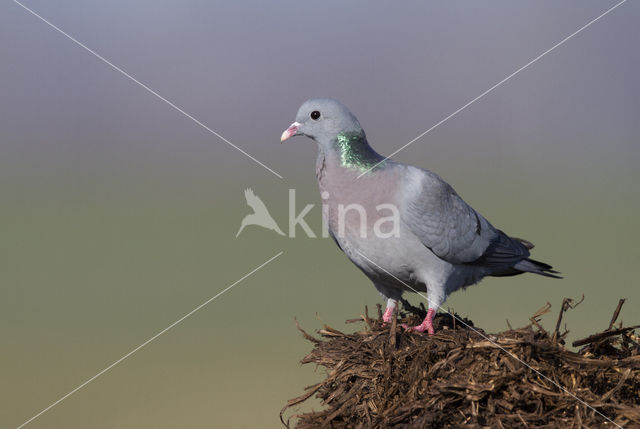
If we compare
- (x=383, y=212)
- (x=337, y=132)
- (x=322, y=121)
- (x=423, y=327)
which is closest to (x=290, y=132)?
(x=322, y=121)

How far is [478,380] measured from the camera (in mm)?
4699

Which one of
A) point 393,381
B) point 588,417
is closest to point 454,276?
point 393,381

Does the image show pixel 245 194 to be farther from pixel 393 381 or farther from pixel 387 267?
pixel 393 381

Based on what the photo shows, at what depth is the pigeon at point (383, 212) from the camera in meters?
6.12

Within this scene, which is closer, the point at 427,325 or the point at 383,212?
→ the point at 427,325

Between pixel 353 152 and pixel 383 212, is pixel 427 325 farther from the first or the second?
pixel 353 152

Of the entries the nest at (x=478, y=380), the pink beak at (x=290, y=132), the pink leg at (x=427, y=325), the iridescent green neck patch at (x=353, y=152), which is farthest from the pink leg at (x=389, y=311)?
the pink beak at (x=290, y=132)

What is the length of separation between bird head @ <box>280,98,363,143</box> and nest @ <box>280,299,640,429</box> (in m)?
1.86

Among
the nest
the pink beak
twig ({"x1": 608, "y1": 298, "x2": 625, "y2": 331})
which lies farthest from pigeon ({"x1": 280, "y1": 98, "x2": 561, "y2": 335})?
twig ({"x1": 608, "y1": 298, "x2": 625, "y2": 331})

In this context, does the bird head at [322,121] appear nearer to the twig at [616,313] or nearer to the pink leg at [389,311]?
the pink leg at [389,311]

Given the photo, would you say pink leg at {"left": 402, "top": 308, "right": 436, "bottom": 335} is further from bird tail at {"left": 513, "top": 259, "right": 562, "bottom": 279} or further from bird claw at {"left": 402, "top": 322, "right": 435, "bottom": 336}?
bird tail at {"left": 513, "top": 259, "right": 562, "bottom": 279}

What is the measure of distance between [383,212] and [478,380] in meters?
1.89

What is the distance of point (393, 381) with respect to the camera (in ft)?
16.5

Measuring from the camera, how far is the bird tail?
7.22 metres
